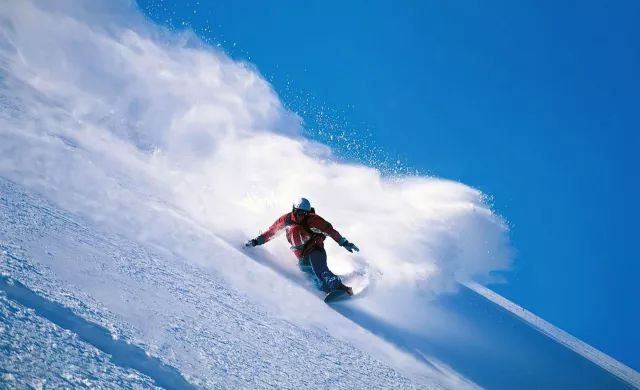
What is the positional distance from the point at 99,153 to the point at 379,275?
907 centimetres

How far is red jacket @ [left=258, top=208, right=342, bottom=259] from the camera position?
8820 mm

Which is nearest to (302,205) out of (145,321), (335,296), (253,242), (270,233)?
(270,233)

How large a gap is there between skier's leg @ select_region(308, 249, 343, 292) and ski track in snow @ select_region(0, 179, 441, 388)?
264cm

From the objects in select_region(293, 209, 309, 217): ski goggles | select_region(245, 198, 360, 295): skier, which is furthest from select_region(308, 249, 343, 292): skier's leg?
select_region(293, 209, 309, 217): ski goggles

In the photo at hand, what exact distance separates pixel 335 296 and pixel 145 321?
4.82m

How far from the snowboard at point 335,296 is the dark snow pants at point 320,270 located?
193 millimetres

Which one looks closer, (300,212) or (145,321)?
(145,321)

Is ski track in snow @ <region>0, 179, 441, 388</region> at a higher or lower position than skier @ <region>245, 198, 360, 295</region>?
lower

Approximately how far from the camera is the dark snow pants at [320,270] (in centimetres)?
794

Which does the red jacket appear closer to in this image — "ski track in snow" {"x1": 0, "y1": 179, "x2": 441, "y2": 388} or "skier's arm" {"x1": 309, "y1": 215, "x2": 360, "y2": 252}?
"skier's arm" {"x1": 309, "y1": 215, "x2": 360, "y2": 252}

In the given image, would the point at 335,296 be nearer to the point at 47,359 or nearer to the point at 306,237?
the point at 306,237

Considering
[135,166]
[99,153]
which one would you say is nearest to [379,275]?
[135,166]

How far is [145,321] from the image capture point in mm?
3152

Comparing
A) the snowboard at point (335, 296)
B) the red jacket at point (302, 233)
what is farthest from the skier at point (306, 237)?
the snowboard at point (335, 296)
